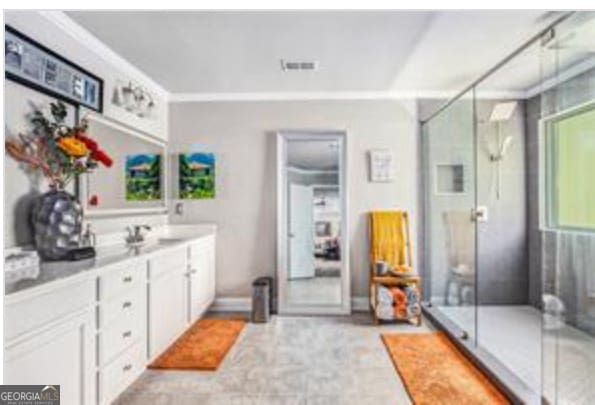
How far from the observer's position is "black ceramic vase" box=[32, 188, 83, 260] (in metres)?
2.16

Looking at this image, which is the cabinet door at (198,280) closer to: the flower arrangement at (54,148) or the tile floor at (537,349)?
the flower arrangement at (54,148)

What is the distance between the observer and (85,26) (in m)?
2.64

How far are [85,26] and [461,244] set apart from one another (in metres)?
3.78

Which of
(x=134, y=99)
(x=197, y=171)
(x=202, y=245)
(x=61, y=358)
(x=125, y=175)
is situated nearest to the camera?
(x=61, y=358)

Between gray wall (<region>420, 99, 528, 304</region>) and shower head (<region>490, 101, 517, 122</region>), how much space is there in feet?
0.16

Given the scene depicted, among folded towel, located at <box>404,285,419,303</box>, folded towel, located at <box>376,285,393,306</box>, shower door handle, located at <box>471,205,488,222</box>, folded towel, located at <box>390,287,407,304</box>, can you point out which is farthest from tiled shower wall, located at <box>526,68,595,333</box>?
folded towel, located at <box>376,285,393,306</box>

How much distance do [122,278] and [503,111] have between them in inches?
154

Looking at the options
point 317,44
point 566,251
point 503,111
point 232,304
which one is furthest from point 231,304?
point 503,111

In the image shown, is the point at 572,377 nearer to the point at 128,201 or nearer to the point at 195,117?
the point at 128,201

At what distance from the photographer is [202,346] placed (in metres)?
3.19

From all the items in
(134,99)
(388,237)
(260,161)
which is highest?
(134,99)

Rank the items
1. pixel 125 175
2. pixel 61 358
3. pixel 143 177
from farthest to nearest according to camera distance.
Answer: pixel 143 177 → pixel 125 175 → pixel 61 358

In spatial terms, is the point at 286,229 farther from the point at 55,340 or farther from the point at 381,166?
the point at 55,340

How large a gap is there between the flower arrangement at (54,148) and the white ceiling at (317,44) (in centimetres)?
76
